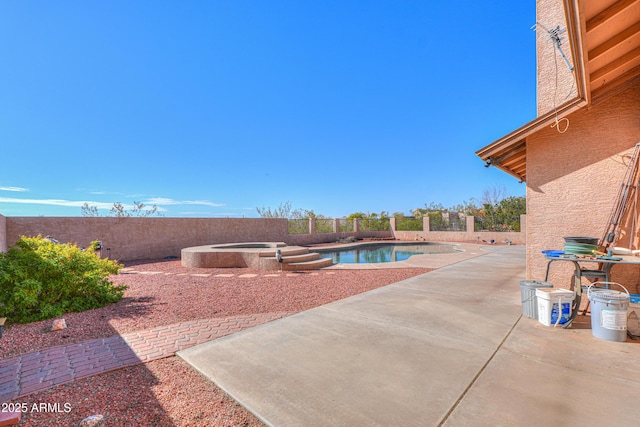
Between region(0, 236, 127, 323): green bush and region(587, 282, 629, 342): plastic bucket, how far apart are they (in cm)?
787

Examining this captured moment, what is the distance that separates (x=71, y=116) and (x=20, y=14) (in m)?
5.44

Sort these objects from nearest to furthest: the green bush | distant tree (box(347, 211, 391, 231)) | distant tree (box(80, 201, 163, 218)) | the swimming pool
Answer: the green bush < distant tree (box(80, 201, 163, 218)) < the swimming pool < distant tree (box(347, 211, 391, 231))

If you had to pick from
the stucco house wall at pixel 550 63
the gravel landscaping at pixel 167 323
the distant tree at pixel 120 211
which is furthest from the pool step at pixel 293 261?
the distant tree at pixel 120 211

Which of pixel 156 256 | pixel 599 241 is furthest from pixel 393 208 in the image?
pixel 599 241

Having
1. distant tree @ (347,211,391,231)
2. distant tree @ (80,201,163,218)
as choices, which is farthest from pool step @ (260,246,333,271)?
distant tree @ (347,211,391,231)

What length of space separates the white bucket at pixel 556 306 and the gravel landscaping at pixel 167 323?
3274 millimetres

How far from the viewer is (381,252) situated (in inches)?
636

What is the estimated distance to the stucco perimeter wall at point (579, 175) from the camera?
430 centimetres

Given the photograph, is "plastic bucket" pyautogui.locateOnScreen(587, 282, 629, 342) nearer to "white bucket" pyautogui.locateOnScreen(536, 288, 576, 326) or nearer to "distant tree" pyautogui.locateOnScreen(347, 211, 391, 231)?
"white bucket" pyautogui.locateOnScreen(536, 288, 576, 326)

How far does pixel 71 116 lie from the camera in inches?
455

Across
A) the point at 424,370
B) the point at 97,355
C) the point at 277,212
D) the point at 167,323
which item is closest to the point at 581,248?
the point at 424,370

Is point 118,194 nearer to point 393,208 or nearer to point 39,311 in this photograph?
point 39,311

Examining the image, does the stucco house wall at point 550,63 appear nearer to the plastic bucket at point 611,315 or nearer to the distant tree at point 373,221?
the plastic bucket at point 611,315

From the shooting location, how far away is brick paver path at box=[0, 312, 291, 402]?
2.67 meters
